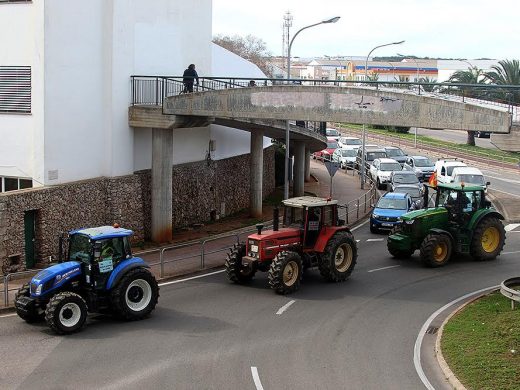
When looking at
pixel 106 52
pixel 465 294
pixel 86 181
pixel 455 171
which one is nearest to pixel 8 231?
pixel 86 181

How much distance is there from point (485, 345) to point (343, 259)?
704 cm

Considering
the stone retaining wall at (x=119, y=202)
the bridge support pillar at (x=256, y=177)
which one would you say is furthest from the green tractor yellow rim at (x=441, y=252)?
the bridge support pillar at (x=256, y=177)

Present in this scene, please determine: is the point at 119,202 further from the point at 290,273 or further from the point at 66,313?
the point at 66,313

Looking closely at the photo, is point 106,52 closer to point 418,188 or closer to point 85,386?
point 85,386

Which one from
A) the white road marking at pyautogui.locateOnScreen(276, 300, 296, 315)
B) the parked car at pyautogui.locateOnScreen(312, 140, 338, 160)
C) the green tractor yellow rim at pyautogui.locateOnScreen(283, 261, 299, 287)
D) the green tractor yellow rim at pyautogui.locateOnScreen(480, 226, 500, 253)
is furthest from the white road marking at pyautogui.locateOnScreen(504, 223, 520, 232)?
the parked car at pyautogui.locateOnScreen(312, 140, 338, 160)

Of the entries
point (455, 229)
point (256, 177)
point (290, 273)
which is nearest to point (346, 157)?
point (256, 177)

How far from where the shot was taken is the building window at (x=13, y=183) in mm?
23562

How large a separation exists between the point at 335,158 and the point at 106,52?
3521 centimetres

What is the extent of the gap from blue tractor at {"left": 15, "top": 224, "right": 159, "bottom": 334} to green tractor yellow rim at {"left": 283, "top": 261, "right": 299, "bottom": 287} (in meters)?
3.79

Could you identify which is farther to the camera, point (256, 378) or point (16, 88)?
point (16, 88)

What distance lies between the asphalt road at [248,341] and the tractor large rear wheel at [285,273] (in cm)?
31

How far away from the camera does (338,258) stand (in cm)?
2164

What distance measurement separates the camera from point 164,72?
29766mm

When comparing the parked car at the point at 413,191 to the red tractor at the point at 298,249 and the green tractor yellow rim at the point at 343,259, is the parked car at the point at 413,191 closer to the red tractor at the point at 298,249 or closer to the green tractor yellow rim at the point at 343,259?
the green tractor yellow rim at the point at 343,259
